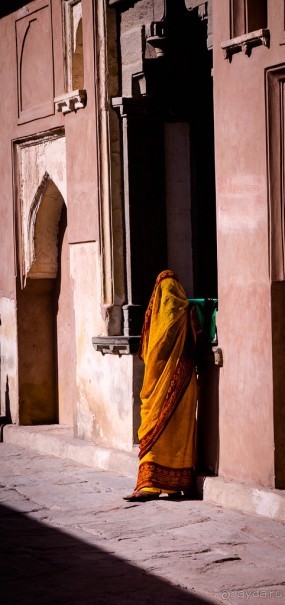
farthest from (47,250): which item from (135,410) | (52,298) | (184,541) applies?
(184,541)

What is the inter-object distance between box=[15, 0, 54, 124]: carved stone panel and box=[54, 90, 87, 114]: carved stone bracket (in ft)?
1.13

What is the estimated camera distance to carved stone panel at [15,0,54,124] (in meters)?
10.6

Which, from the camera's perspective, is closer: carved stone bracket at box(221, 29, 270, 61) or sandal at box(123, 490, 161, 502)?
carved stone bracket at box(221, 29, 270, 61)

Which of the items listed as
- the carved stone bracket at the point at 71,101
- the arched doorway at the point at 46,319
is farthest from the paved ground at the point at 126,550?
the carved stone bracket at the point at 71,101

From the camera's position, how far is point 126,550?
20.7 feet

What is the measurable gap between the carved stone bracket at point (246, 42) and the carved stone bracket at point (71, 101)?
247cm

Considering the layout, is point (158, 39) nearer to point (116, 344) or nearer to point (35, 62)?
point (35, 62)

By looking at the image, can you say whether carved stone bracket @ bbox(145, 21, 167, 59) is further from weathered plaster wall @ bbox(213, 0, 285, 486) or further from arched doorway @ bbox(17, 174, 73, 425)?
arched doorway @ bbox(17, 174, 73, 425)

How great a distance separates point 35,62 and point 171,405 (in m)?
4.60

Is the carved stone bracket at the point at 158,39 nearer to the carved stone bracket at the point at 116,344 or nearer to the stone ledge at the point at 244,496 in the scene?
the carved stone bracket at the point at 116,344

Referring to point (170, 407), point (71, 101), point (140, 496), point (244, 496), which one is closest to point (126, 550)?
point (244, 496)

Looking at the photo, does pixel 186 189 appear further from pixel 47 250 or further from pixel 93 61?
pixel 47 250

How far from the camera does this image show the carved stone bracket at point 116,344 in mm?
9023

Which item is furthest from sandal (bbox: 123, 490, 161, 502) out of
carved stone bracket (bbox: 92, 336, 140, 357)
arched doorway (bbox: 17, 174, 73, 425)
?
arched doorway (bbox: 17, 174, 73, 425)
